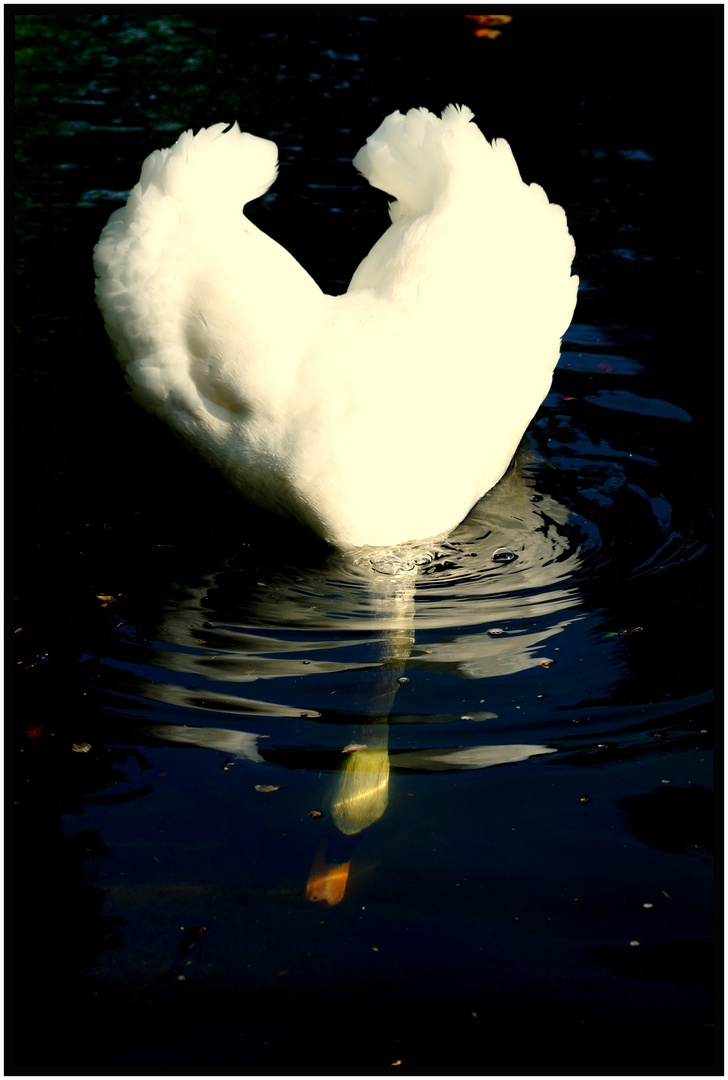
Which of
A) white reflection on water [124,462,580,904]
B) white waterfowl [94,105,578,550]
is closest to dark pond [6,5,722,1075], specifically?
white reflection on water [124,462,580,904]

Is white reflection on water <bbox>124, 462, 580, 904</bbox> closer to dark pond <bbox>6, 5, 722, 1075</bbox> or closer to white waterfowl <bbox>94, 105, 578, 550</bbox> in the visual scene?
dark pond <bbox>6, 5, 722, 1075</bbox>

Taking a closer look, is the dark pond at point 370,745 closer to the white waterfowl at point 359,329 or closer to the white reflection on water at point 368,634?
the white reflection on water at point 368,634

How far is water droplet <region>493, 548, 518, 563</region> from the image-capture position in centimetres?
433

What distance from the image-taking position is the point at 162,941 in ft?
9.40

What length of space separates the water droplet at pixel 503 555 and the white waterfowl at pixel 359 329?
24 cm

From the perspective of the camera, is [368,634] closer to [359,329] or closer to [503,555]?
[503,555]

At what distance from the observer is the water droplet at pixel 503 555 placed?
433 centimetres

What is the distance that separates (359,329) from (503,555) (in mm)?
1089

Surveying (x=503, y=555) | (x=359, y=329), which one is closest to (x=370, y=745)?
(x=503, y=555)

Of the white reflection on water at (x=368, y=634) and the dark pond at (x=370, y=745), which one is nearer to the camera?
the dark pond at (x=370, y=745)

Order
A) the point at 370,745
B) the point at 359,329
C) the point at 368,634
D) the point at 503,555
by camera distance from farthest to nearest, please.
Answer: the point at 503,555 → the point at 359,329 → the point at 368,634 → the point at 370,745

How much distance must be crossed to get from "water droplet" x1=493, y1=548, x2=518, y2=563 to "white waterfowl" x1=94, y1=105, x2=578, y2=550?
0.24 meters

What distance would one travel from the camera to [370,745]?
338 cm

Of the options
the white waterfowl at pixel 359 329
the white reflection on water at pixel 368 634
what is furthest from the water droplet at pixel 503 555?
the white waterfowl at pixel 359 329
